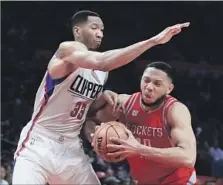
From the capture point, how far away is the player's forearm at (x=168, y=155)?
361cm

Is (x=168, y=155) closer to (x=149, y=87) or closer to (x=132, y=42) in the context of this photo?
(x=149, y=87)

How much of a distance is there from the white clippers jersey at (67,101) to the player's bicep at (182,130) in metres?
0.69

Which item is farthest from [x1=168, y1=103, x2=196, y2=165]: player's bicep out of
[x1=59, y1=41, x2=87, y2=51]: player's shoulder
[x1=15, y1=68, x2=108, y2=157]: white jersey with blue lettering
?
[x1=59, y1=41, x2=87, y2=51]: player's shoulder

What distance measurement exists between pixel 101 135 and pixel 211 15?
9.94 m

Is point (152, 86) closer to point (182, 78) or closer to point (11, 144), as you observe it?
point (11, 144)

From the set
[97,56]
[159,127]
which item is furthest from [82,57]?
[159,127]

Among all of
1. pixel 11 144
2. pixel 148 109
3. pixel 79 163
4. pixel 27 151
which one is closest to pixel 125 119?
pixel 148 109

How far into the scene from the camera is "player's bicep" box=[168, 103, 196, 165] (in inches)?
146

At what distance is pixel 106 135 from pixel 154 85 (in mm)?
546

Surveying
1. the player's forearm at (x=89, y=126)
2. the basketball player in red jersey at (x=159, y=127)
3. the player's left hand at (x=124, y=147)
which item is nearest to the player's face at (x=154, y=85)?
the basketball player in red jersey at (x=159, y=127)

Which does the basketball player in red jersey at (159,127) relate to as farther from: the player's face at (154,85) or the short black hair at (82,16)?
the short black hair at (82,16)

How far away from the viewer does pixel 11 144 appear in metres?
10.3

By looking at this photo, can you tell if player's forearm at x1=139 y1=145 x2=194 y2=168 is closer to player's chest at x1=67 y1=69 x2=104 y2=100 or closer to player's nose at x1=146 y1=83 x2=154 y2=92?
player's nose at x1=146 y1=83 x2=154 y2=92

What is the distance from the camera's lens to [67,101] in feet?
13.8
